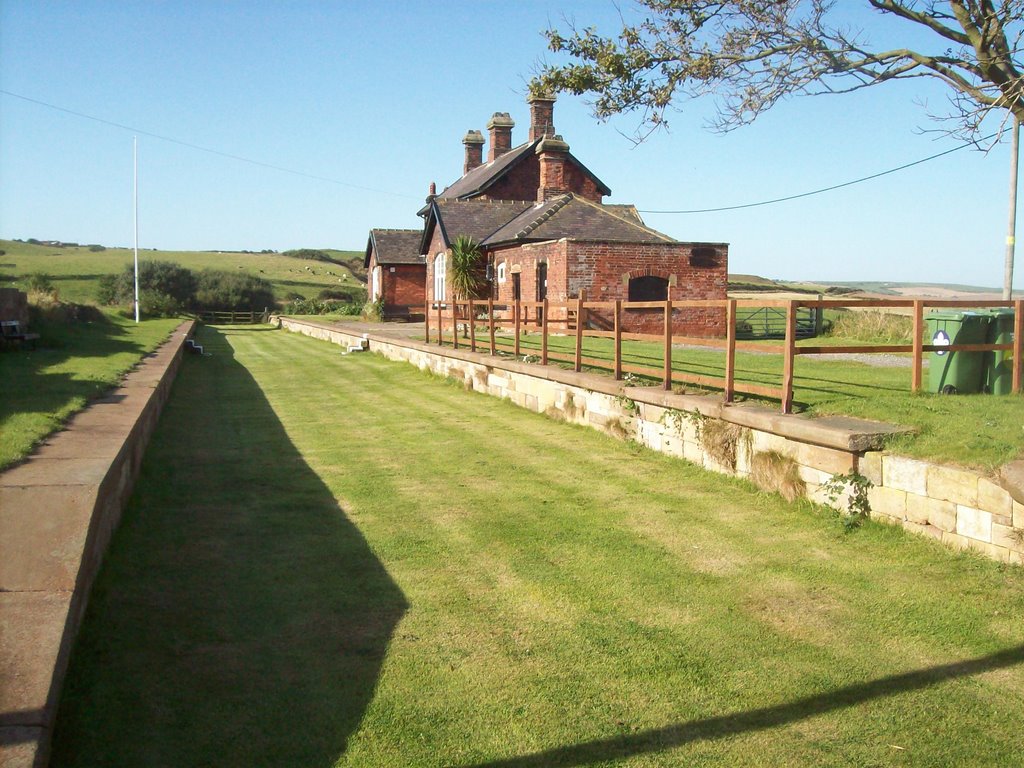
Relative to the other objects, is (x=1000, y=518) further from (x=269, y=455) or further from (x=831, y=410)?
(x=269, y=455)

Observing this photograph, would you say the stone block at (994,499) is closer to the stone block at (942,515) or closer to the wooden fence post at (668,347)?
the stone block at (942,515)

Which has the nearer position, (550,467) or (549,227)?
(550,467)

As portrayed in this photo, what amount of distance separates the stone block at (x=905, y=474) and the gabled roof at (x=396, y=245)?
3263cm

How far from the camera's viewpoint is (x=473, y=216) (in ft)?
101

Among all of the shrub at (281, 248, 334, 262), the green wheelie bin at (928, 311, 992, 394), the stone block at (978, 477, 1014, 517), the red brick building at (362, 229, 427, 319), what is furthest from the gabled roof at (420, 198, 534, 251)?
the shrub at (281, 248, 334, 262)

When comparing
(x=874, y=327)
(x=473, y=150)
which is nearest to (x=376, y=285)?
(x=473, y=150)

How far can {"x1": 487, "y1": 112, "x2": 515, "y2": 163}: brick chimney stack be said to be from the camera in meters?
40.2

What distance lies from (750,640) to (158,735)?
240cm

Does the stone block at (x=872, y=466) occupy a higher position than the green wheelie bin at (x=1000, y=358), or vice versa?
the green wheelie bin at (x=1000, y=358)

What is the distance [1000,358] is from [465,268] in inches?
833

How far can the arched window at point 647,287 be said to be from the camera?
22719 millimetres

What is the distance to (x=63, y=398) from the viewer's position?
24.3 ft

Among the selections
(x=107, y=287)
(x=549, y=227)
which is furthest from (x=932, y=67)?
(x=107, y=287)

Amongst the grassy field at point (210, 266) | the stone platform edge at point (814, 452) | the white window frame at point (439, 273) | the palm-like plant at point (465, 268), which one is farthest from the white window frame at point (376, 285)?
the stone platform edge at point (814, 452)
